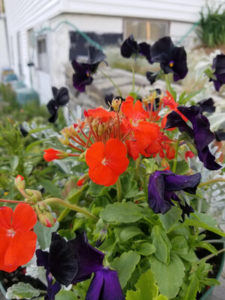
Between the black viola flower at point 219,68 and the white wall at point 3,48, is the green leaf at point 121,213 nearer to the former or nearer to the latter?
the black viola flower at point 219,68

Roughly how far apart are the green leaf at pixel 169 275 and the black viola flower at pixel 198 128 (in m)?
0.21

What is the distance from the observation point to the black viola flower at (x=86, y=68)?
2.83 ft

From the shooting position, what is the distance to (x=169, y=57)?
0.84 metres

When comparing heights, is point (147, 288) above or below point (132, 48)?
below

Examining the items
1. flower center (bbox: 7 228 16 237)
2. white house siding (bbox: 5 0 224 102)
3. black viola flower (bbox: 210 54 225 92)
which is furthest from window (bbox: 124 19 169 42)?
flower center (bbox: 7 228 16 237)

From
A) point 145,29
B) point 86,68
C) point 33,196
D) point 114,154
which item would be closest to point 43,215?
point 33,196

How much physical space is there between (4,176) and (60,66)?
2.83 metres

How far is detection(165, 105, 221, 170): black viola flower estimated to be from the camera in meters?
0.47

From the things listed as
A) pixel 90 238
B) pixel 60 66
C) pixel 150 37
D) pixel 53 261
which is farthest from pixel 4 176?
pixel 150 37

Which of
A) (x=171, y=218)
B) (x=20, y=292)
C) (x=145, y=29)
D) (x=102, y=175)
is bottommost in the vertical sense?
(x=20, y=292)

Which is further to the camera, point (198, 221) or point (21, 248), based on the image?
point (198, 221)

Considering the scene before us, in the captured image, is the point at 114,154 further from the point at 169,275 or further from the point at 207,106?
the point at 207,106

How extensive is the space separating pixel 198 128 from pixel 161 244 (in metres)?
0.24

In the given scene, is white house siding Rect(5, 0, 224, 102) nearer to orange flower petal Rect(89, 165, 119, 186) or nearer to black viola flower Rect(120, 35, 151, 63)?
black viola flower Rect(120, 35, 151, 63)
